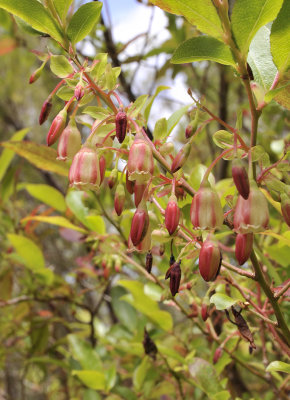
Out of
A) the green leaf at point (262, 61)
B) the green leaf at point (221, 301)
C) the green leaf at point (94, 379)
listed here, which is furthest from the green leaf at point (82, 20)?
the green leaf at point (94, 379)

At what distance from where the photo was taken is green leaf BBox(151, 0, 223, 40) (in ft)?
1.34

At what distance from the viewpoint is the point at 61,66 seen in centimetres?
50

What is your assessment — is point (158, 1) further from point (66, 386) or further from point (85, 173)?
point (66, 386)

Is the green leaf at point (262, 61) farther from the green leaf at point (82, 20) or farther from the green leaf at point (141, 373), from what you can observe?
the green leaf at point (141, 373)

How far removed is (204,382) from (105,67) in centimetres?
58

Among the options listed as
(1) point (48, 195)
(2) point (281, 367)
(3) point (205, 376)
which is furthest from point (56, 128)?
(1) point (48, 195)

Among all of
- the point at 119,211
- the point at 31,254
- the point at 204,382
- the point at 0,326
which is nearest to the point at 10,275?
the point at 0,326

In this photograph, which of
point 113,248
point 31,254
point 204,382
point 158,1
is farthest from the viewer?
point 31,254

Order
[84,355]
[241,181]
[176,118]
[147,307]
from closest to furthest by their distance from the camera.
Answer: [241,181] → [176,118] → [147,307] → [84,355]

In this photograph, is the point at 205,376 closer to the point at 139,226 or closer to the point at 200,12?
the point at 139,226

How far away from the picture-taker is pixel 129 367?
142 cm

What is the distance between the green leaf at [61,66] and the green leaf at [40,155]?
334mm

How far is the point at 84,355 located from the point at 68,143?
0.78m

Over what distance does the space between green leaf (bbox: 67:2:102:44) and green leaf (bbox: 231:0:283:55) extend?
0.17m
